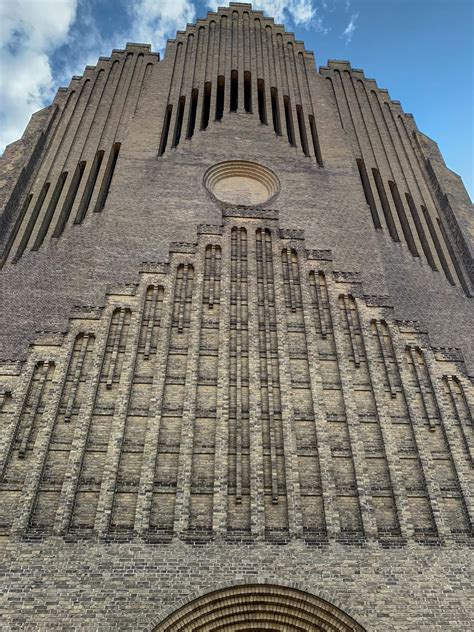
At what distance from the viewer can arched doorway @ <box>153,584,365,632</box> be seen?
9523mm

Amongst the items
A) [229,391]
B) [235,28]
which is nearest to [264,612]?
[229,391]

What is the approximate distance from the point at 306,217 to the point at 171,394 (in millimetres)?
8379

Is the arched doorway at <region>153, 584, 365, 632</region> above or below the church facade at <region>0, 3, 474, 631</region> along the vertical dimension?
below

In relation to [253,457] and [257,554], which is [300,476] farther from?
[257,554]

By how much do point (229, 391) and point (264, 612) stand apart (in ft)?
13.9

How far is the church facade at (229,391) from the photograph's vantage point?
31.9 feet

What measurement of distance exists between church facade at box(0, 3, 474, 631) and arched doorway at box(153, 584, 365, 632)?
0.12 ft

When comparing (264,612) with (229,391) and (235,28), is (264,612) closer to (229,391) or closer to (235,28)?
(229,391)

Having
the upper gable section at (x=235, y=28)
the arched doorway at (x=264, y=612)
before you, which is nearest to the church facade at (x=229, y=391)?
the arched doorway at (x=264, y=612)

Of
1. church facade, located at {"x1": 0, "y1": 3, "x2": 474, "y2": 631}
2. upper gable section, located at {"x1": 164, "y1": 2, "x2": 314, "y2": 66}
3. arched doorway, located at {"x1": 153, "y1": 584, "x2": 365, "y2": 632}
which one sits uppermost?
upper gable section, located at {"x1": 164, "y1": 2, "x2": 314, "y2": 66}

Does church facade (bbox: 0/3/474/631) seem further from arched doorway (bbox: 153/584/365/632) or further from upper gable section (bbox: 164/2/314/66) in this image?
upper gable section (bbox: 164/2/314/66)

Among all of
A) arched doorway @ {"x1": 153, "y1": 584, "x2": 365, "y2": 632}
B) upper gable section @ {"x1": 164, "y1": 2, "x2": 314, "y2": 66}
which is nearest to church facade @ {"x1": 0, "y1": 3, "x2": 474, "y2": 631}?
arched doorway @ {"x1": 153, "y1": 584, "x2": 365, "y2": 632}

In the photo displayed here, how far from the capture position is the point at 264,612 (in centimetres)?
981

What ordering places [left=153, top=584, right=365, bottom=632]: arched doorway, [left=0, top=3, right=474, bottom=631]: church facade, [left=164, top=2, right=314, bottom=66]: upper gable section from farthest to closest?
[left=164, top=2, right=314, bottom=66]: upper gable section < [left=0, top=3, right=474, bottom=631]: church facade < [left=153, top=584, right=365, bottom=632]: arched doorway
